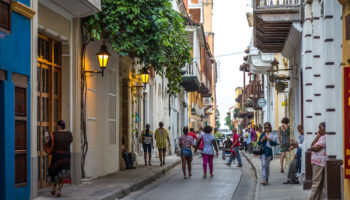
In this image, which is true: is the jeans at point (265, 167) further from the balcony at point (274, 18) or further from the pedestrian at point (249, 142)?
the pedestrian at point (249, 142)

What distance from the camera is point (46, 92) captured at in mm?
Answer: 15086

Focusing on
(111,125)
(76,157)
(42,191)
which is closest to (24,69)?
(42,191)

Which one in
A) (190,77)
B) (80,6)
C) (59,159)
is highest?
(190,77)

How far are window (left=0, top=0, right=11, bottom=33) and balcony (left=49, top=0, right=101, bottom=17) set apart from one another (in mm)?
3763

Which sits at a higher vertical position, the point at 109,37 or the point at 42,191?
the point at 109,37

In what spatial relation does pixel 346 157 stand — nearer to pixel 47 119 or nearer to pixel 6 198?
pixel 6 198

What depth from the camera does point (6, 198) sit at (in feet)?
36.2

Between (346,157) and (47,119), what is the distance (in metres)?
8.45

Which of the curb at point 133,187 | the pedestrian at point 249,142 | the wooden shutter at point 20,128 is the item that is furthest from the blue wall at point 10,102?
the pedestrian at point 249,142

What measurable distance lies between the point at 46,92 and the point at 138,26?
3.48 meters

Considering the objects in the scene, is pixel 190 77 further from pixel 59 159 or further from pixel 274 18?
pixel 59 159

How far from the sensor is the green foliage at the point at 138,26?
16.9 metres

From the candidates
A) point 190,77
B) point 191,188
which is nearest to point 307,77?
point 191,188

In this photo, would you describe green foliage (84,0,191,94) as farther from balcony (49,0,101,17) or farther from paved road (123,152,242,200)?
paved road (123,152,242,200)
